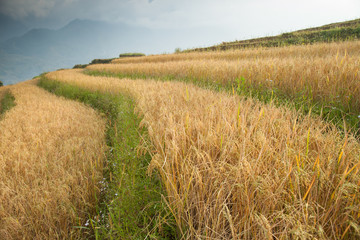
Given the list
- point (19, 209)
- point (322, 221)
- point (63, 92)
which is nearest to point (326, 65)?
point (322, 221)

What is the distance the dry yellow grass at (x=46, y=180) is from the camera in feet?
5.99

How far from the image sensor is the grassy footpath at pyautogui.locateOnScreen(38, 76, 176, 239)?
56.6 inches

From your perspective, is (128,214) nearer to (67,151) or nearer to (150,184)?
(150,184)

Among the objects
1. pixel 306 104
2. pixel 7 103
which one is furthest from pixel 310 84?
pixel 7 103

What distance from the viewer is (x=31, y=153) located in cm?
307

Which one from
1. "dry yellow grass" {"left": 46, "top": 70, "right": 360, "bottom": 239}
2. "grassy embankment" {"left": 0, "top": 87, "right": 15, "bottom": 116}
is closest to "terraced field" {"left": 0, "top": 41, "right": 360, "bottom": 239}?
"dry yellow grass" {"left": 46, "top": 70, "right": 360, "bottom": 239}

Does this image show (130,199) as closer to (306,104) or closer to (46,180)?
(46,180)

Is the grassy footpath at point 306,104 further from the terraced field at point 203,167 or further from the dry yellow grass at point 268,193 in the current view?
the dry yellow grass at point 268,193

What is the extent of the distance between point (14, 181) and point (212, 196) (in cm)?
260

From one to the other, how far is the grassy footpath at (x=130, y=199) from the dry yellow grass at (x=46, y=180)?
184mm

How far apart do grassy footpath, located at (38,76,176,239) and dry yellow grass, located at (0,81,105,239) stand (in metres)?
0.18

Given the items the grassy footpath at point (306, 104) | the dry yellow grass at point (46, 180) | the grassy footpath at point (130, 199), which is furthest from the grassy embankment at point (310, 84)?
the dry yellow grass at point (46, 180)

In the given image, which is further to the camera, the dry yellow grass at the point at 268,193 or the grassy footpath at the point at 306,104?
the grassy footpath at the point at 306,104

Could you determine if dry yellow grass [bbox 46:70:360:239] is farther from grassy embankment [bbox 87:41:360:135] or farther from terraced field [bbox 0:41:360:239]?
grassy embankment [bbox 87:41:360:135]
